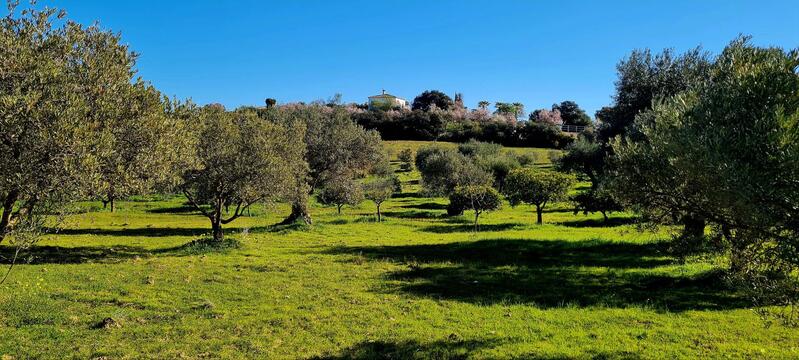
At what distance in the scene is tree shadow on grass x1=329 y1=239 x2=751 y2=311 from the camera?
18.8 m

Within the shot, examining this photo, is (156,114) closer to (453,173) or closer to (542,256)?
(542,256)

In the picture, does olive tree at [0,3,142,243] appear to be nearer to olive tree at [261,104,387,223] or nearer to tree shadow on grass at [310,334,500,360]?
tree shadow on grass at [310,334,500,360]

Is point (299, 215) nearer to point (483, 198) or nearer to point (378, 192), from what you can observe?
point (378, 192)

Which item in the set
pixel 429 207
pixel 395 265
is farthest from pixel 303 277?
pixel 429 207

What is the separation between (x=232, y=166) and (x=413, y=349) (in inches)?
918

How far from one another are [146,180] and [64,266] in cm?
1048

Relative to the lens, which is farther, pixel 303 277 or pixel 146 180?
pixel 303 277

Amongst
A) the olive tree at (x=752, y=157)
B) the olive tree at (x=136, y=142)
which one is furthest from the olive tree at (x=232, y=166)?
the olive tree at (x=752, y=157)

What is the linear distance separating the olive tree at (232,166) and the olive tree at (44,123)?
16036 millimetres

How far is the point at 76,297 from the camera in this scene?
62.0ft

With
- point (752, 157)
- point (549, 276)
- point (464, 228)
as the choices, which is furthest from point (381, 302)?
point (464, 228)

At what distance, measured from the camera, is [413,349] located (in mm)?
13422

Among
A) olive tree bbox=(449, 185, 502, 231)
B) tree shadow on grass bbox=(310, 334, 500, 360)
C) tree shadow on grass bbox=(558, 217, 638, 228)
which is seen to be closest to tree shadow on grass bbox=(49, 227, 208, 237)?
olive tree bbox=(449, 185, 502, 231)

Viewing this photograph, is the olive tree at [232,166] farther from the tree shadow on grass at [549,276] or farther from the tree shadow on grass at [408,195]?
the tree shadow on grass at [408,195]
